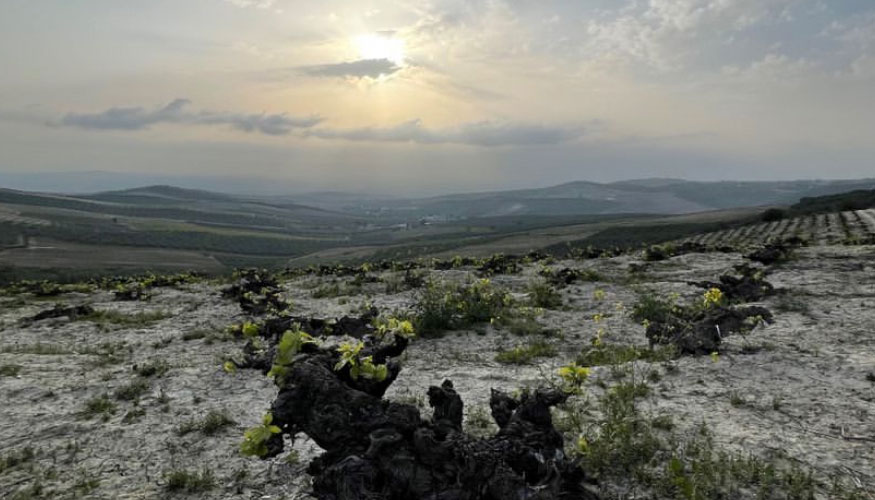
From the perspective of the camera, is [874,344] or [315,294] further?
[315,294]

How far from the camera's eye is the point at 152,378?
408 inches

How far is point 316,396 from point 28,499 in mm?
4287

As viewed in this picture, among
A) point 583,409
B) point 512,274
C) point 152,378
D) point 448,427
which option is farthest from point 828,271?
point 152,378

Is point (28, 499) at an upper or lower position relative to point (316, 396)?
lower

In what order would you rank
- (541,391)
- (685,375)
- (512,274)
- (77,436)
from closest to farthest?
(541,391)
(77,436)
(685,375)
(512,274)

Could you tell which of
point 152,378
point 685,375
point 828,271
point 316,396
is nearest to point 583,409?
point 685,375

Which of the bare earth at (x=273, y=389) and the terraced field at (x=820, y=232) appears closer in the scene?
the bare earth at (x=273, y=389)

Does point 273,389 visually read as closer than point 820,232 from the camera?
Yes

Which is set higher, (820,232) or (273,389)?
(820,232)

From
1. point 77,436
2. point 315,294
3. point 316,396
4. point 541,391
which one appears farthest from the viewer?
point 315,294

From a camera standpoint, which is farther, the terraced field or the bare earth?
the terraced field

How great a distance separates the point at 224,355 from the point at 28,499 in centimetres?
627

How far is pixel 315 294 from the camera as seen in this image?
20.5m

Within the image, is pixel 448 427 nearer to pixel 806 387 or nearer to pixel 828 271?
pixel 806 387
